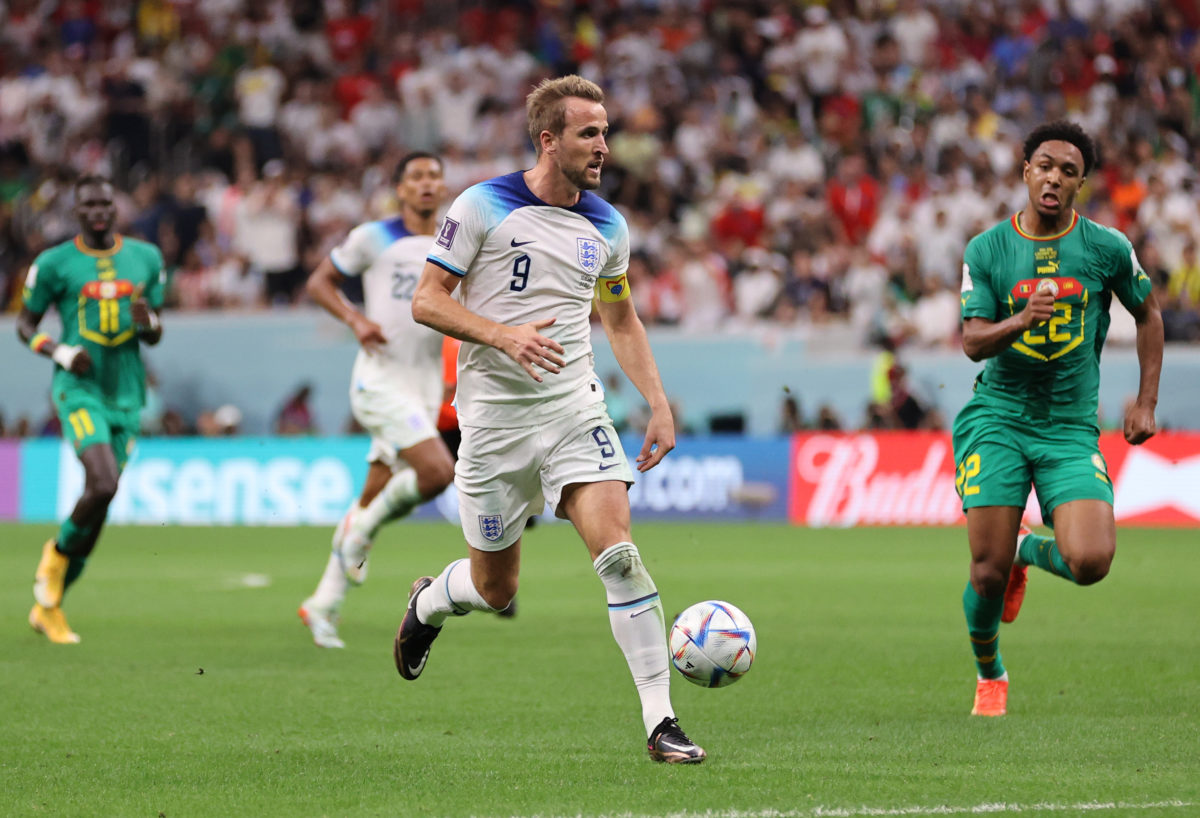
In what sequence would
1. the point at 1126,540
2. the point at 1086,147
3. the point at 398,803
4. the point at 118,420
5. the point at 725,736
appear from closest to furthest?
the point at 398,803 → the point at 725,736 → the point at 1086,147 → the point at 118,420 → the point at 1126,540

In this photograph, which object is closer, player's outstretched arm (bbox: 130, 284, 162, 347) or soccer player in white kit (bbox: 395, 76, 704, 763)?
soccer player in white kit (bbox: 395, 76, 704, 763)

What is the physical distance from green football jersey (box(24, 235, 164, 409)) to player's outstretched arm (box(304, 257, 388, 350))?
3.67 ft

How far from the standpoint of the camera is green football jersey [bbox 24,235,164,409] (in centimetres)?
1057

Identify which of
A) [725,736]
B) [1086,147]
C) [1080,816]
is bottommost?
[725,736]

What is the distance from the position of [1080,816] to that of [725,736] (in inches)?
79.3

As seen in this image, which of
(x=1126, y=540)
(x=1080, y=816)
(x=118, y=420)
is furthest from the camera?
(x=1126, y=540)

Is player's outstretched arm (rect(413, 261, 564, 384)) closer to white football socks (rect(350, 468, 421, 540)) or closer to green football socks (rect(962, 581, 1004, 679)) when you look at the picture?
green football socks (rect(962, 581, 1004, 679))

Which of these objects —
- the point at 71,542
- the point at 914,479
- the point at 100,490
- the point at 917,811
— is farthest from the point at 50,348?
the point at 914,479

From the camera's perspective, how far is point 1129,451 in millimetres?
19531

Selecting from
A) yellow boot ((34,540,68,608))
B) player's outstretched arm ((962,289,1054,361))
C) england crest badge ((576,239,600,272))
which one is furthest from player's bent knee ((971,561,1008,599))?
yellow boot ((34,540,68,608))

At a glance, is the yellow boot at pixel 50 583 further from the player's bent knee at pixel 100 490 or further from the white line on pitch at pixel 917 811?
the white line on pitch at pixel 917 811

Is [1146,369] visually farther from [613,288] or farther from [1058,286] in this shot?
[613,288]

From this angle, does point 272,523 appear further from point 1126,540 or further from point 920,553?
point 1126,540

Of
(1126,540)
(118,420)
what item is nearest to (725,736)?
(118,420)
